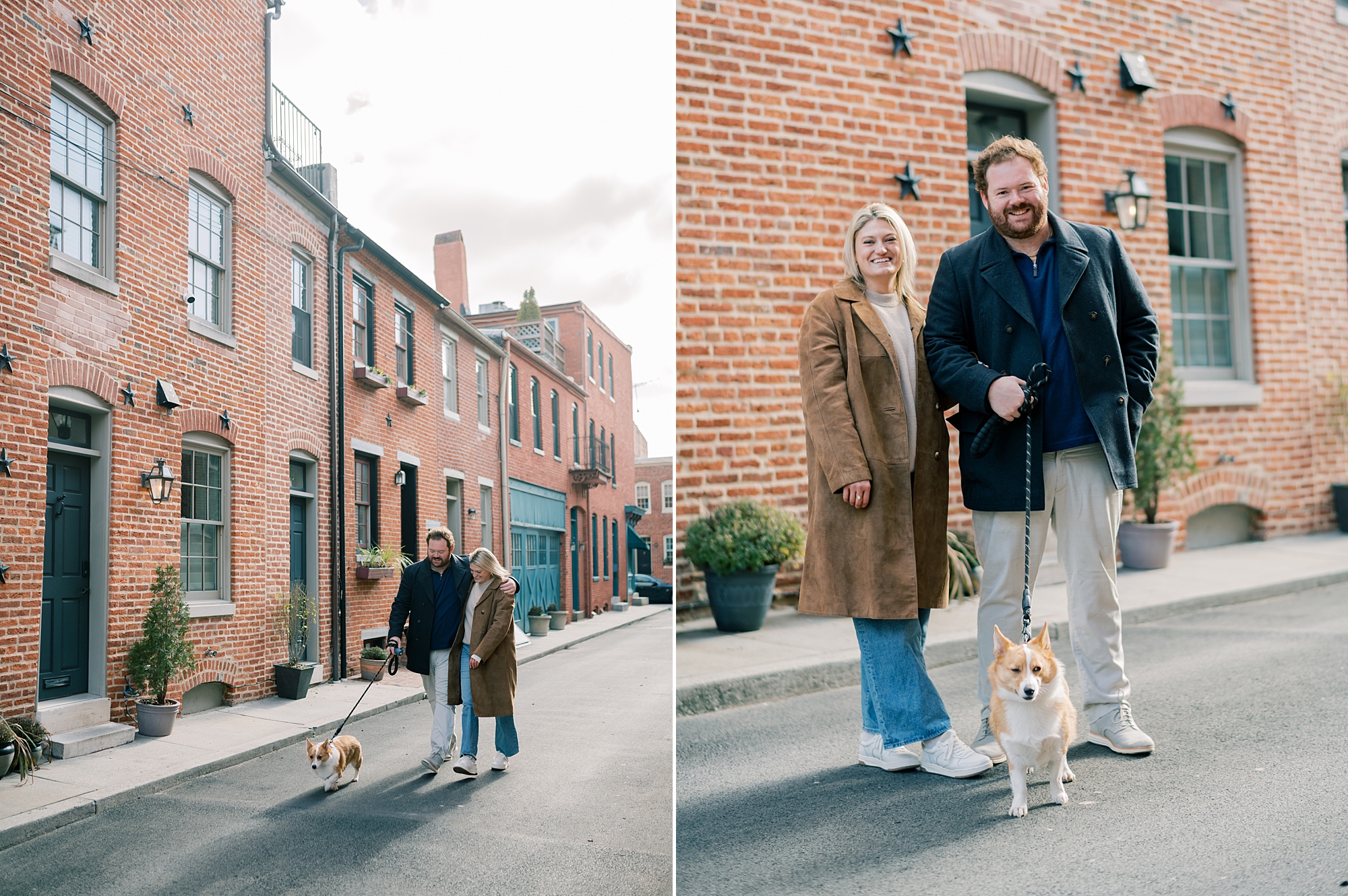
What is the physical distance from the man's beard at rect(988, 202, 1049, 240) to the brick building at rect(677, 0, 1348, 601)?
3.28m

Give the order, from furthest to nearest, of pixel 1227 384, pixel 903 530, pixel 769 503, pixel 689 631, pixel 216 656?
pixel 1227 384
pixel 769 503
pixel 689 631
pixel 903 530
pixel 216 656

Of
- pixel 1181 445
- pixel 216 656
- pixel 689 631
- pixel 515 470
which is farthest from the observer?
pixel 1181 445

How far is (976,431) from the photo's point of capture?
2.77 meters

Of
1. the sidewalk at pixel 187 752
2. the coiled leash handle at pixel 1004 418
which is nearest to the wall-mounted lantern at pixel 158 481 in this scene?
the sidewalk at pixel 187 752

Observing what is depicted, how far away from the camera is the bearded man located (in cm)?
266

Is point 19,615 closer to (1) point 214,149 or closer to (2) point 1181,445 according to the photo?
(1) point 214,149

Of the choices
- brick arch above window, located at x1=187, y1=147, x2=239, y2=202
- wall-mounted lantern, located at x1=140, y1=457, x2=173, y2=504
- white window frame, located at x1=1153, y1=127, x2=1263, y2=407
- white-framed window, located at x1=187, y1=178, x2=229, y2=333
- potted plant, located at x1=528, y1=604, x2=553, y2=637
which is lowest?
potted plant, located at x1=528, y1=604, x2=553, y2=637

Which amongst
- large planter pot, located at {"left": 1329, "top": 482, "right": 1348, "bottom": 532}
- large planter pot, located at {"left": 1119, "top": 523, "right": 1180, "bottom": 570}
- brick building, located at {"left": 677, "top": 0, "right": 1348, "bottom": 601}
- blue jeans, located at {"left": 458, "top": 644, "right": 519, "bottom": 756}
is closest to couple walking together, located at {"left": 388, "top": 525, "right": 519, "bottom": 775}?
blue jeans, located at {"left": 458, "top": 644, "right": 519, "bottom": 756}

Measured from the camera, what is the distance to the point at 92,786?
5.29 ft

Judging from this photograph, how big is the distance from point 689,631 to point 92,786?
A: 13.9 ft

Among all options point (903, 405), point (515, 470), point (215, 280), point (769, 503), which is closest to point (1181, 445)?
point (769, 503)

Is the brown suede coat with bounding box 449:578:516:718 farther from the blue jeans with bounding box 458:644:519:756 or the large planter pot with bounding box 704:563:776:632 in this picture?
the large planter pot with bounding box 704:563:776:632

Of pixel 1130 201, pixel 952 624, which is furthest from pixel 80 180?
pixel 1130 201

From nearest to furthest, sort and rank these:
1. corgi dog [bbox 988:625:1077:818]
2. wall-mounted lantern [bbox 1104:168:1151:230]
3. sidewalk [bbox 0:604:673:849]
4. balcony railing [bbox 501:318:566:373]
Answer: sidewalk [bbox 0:604:673:849]
balcony railing [bbox 501:318:566:373]
corgi dog [bbox 988:625:1077:818]
wall-mounted lantern [bbox 1104:168:1151:230]
